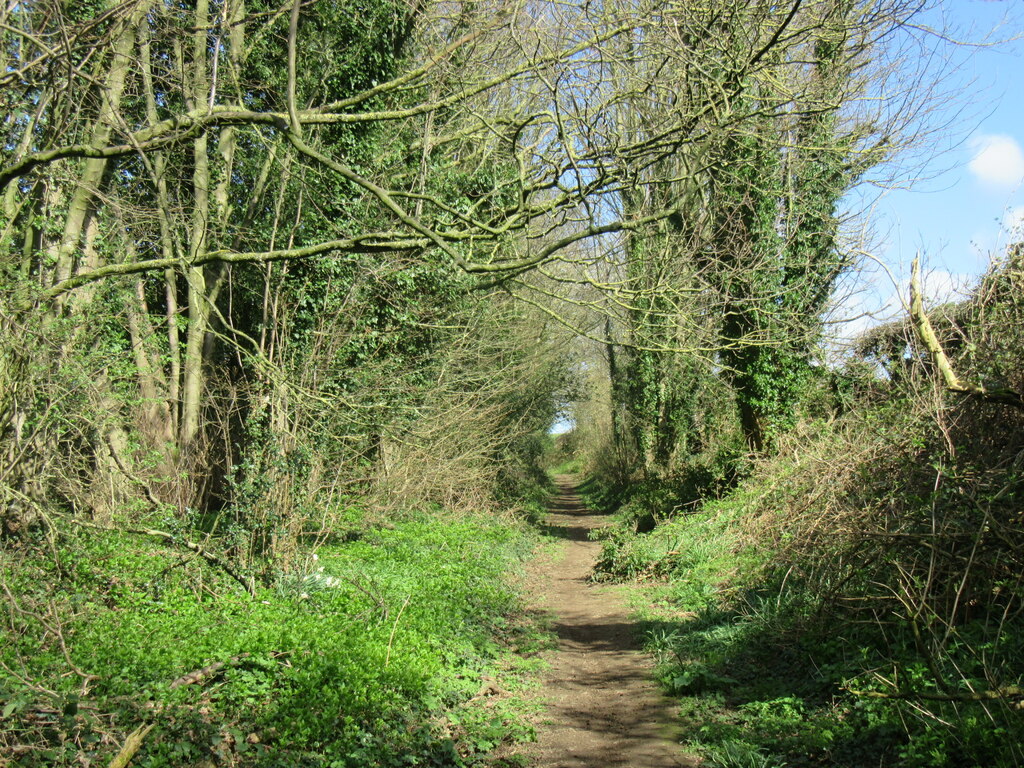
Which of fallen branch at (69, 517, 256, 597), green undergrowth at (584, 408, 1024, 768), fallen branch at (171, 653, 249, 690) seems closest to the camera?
green undergrowth at (584, 408, 1024, 768)

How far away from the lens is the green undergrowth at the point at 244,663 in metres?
5.02

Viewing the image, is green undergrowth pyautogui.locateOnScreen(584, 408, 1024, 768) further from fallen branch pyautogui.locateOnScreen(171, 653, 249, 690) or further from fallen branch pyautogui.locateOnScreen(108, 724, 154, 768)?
fallen branch pyautogui.locateOnScreen(108, 724, 154, 768)

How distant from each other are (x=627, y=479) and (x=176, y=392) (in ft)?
55.9

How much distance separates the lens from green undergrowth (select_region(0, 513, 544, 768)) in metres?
5.02

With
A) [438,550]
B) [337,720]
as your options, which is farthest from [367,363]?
[337,720]

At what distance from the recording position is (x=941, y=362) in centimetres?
652

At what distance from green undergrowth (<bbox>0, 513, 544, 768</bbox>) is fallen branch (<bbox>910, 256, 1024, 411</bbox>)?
4557 mm

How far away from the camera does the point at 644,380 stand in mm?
21578

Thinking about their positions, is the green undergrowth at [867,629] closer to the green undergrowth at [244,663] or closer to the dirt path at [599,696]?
the dirt path at [599,696]

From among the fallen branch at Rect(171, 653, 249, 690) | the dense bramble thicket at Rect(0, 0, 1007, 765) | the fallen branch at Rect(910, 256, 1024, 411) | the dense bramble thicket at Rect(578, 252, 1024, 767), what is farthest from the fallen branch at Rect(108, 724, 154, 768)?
the fallen branch at Rect(910, 256, 1024, 411)

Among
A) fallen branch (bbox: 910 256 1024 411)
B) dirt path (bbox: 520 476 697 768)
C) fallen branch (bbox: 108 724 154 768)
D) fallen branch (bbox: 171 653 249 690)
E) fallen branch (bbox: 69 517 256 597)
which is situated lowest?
dirt path (bbox: 520 476 697 768)

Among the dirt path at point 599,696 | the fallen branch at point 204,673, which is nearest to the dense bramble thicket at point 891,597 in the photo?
the dirt path at point 599,696

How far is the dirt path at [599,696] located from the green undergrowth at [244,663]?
0.38 meters

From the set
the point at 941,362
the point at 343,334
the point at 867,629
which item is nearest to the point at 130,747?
the point at 867,629
